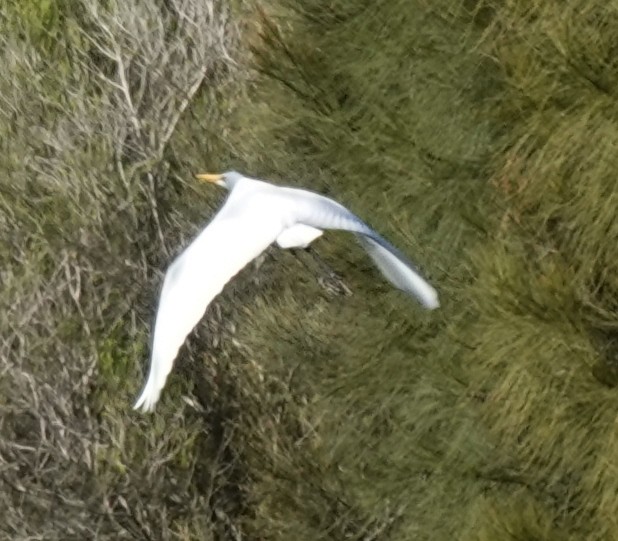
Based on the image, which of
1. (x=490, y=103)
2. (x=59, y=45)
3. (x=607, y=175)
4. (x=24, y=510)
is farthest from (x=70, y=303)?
(x=607, y=175)

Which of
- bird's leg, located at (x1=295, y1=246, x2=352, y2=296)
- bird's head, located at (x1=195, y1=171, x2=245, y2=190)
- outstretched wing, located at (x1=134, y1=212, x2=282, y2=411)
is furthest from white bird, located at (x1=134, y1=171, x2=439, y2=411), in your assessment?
bird's leg, located at (x1=295, y1=246, x2=352, y2=296)

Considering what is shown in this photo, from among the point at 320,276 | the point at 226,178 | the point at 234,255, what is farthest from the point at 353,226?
the point at 320,276

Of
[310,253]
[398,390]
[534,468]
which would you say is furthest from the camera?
[310,253]

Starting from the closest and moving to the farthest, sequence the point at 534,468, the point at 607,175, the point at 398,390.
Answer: the point at 607,175 → the point at 534,468 → the point at 398,390

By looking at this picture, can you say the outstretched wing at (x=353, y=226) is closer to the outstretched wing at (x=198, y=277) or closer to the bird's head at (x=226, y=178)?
the outstretched wing at (x=198, y=277)

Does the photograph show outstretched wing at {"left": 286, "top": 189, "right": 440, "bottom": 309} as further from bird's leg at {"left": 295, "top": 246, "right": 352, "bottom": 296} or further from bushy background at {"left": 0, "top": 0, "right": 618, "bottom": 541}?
bird's leg at {"left": 295, "top": 246, "right": 352, "bottom": 296}

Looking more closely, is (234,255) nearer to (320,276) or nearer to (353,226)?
(353,226)

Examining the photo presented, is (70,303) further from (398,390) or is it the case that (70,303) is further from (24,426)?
(398,390)
